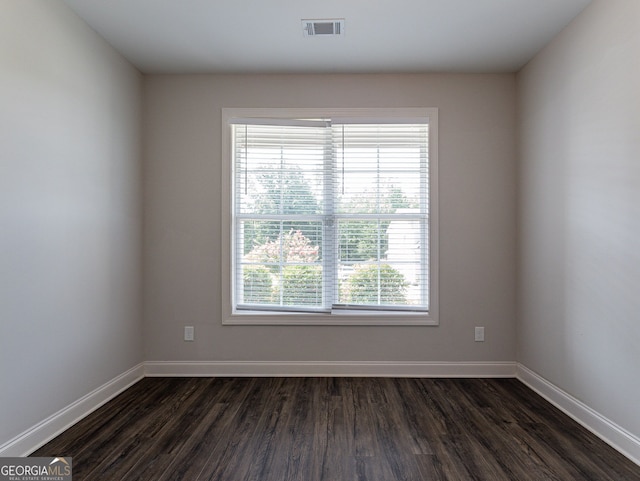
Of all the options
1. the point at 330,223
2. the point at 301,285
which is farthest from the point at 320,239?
the point at 301,285

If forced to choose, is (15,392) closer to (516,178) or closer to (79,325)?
(79,325)

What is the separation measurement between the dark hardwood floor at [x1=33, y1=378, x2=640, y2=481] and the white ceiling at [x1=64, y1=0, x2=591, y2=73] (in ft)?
8.97

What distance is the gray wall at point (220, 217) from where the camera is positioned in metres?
3.50

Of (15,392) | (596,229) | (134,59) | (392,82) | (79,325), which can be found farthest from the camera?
(392,82)

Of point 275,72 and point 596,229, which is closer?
point 596,229

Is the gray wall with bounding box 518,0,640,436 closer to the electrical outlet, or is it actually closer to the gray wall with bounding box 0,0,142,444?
the electrical outlet

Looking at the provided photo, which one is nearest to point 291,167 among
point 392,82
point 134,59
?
point 392,82

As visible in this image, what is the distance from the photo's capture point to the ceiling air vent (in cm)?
273

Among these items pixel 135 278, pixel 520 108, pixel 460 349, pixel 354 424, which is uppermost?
pixel 520 108

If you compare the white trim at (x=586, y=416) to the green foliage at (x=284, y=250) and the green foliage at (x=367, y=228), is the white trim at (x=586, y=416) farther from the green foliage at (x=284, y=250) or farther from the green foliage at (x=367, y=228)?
the green foliage at (x=284, y=250)

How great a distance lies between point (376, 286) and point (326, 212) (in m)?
0.82

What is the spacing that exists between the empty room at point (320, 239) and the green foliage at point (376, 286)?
26 millimetres

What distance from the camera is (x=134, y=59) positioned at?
10.8 ft

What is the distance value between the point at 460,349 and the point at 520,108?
2.20 meters
